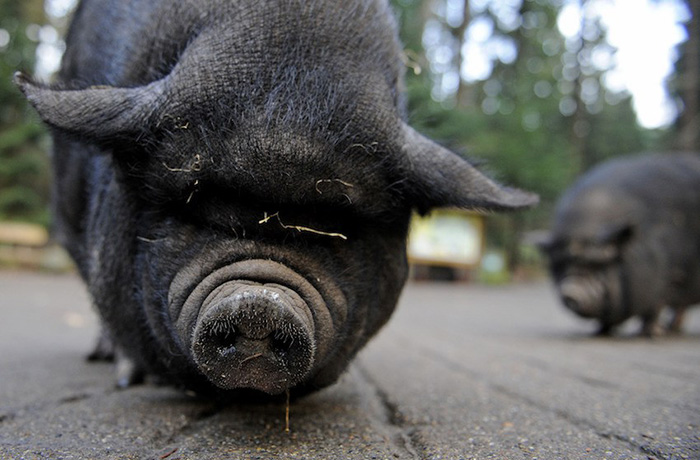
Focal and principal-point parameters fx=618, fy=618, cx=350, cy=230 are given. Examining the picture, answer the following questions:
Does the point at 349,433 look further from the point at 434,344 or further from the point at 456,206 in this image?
the point at 434,344

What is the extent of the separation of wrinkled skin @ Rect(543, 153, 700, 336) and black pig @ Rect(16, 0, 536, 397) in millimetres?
4546

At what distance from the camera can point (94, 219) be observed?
2.46m

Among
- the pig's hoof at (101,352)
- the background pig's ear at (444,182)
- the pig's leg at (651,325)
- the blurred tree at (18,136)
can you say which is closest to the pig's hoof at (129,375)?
the pig's hoof at (101,352)

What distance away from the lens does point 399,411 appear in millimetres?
2400

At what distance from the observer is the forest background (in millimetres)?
15102

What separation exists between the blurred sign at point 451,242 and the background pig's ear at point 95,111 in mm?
14190

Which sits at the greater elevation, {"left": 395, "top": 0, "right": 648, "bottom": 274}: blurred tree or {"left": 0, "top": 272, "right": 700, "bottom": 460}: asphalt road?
{"left": 395, "top": 0, "right": 648, "bottom": 274}: blurred tree

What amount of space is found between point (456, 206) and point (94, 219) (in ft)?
4.70

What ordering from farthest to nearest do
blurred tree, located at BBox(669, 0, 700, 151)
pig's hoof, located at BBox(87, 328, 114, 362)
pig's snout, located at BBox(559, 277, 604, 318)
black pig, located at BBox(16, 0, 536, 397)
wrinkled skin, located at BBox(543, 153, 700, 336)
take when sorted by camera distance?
blurred tree, located at BBox(669, 0, 700, 151) < wrinkled skin, located at BBox(543, 153, 700, 336) < pig's snout, located at BBox(559, 277, 604, 318) < pig's hoof, located at BBox(87, 328, 114, 362) < black pig, located at BBox(16, 0, 536, 397)

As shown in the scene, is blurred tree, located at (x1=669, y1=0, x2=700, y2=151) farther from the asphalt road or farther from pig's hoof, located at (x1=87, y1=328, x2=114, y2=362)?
pig's hoof, located at (x1=87, y1=328, x2=114, y2=362)

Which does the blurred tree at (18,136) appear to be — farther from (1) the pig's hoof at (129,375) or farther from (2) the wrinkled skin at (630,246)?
(1) the pig's hoof at (129,375)

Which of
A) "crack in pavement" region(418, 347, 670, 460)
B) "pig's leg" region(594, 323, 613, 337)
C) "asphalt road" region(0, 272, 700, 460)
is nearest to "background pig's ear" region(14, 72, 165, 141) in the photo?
"asphalt road" region(0, 272, 700, 460)

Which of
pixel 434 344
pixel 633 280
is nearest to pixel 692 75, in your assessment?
pixel 633 280

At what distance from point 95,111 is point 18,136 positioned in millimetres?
15299
